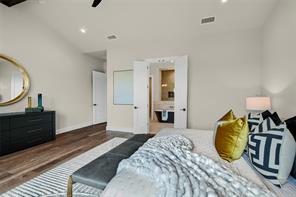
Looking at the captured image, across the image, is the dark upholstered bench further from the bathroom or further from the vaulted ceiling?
the bathroom

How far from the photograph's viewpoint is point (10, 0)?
131 inches

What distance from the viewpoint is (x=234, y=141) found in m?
1.53

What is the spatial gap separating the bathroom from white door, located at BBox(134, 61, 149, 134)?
2.37 metres

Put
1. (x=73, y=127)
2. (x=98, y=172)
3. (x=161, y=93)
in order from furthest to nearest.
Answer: (x=161, y=93) < (x=73, y=127) < (x=98, y=172)

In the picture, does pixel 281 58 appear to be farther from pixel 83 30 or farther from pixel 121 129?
pixel 83 30

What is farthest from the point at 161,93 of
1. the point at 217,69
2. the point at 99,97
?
the point at 217,69

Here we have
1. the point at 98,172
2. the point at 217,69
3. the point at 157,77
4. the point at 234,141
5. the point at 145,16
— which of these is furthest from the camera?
the point at 157,77

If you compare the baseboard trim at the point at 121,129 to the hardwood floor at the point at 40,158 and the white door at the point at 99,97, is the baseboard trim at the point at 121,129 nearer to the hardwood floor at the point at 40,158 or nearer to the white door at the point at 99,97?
the hardwood floor at the point at 40,158

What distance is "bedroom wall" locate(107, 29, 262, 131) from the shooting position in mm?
3734

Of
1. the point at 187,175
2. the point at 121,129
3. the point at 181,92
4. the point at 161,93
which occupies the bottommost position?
the point at 121,129

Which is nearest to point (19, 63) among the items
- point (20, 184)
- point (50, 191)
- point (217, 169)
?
point (20, 184)

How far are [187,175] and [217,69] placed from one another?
3.54 metres

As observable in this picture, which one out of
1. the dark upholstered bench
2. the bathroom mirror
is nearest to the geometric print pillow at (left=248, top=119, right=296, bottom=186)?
the dark upholstered bench

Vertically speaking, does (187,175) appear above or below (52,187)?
above
